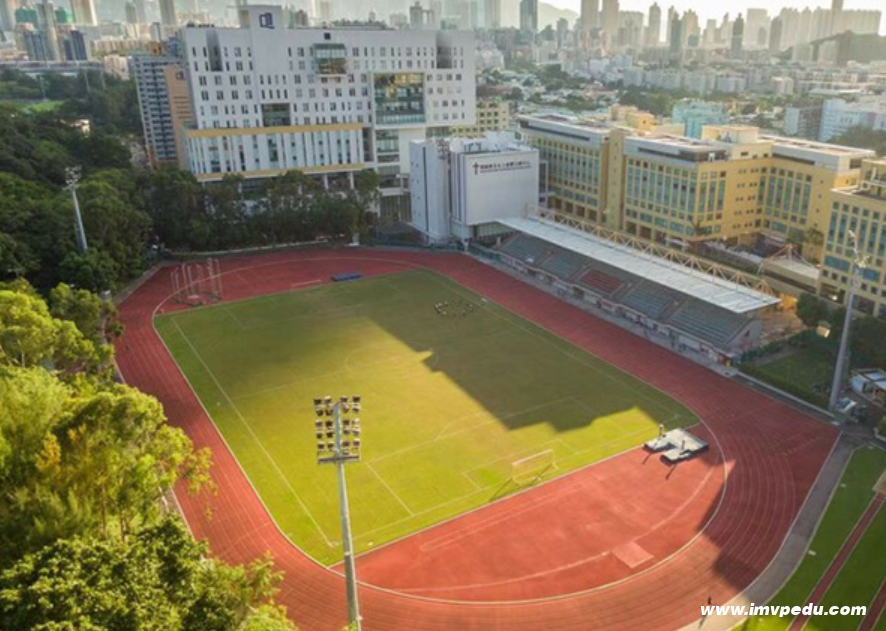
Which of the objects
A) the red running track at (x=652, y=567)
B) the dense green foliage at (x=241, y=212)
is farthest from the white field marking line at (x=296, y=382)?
the dense green foliage at (x=241, y=212)

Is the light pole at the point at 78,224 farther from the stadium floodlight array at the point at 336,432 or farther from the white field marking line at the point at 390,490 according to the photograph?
the stadium floodlight array at the point at 336,432

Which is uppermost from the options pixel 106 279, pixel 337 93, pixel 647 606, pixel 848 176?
pixel 337 93

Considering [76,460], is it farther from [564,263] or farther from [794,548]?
[564,263]

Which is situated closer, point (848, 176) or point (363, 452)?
point (363, 452)

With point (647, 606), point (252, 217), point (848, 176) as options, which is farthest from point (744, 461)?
point (252, 217)

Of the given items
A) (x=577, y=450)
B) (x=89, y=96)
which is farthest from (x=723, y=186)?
(x=89, y=96)

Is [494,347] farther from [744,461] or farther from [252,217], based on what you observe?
[252,217]
